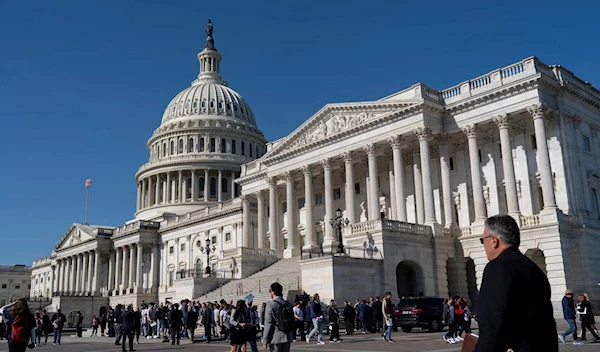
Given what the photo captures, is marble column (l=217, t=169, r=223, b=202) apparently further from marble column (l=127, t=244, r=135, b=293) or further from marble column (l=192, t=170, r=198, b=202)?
marble column (l=127, t=244, r=135, b=293)

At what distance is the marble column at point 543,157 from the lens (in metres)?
40.6

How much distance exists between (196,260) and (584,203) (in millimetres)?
53754

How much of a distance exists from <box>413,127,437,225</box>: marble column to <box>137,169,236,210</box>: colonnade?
66.0 meters

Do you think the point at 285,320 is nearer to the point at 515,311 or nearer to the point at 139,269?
the point at 515,311

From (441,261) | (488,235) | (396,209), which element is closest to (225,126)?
(396,209)

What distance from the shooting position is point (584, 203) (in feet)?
142

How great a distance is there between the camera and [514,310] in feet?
13.5

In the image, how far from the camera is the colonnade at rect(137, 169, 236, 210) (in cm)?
10862

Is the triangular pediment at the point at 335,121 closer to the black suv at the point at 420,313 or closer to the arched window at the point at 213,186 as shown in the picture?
the black suv at the point at 420,313

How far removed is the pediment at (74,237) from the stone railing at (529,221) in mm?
74735

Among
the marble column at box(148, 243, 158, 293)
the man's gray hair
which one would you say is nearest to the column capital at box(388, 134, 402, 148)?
the man's gray hair

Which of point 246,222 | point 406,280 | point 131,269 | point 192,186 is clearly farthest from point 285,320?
point 192,186

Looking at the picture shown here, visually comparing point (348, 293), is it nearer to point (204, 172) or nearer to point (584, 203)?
point (584, 203)

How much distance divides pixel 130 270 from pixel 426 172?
5964 centimetres
